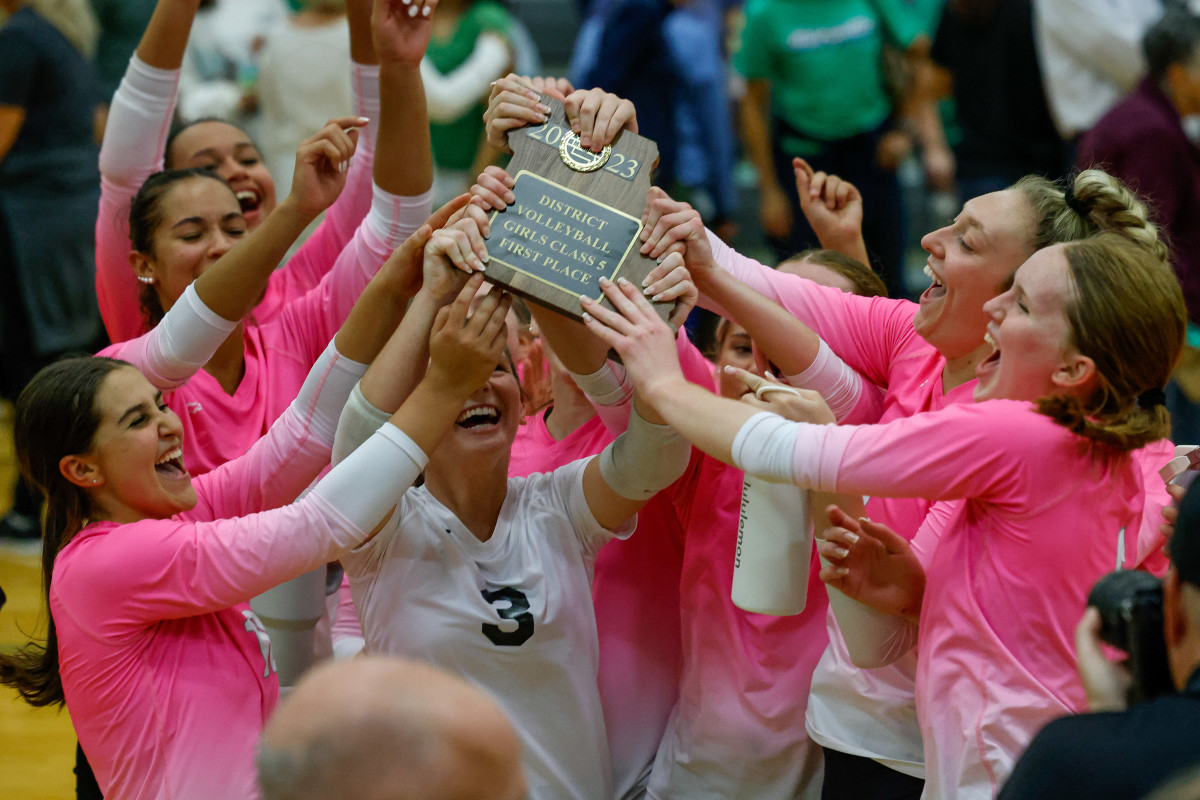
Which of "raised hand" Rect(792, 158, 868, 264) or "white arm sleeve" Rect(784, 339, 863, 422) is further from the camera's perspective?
"raised hand" Rect(792, 158, 868, 264)

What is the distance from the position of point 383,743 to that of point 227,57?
19.3 feet

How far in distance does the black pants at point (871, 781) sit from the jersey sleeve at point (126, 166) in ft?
6.06

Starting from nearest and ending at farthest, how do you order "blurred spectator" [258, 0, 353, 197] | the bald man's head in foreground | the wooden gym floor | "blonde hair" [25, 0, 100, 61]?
the bald man's head in foreground → the wooden gym floor → "blonde hair" [25, 0, 100, 61] → "blurred spectator" [258, 0, 353, 197]

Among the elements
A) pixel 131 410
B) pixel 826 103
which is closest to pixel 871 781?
pixel 131 410

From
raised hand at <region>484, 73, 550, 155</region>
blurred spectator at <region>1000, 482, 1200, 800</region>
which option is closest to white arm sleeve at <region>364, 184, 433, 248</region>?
raised hand at <region>484, 73, 550, 155</region>

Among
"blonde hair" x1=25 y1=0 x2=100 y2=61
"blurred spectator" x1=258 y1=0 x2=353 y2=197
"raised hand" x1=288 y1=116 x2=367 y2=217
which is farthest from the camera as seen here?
"blurred spectator" x1=258 y1=0 x2=353 y2=197

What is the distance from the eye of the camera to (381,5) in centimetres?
238

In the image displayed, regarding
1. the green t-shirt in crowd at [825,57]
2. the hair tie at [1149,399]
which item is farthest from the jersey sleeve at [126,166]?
the green t-shirt in crowd at [825,57]

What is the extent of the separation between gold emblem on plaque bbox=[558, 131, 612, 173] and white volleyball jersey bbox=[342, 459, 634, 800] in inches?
21.4

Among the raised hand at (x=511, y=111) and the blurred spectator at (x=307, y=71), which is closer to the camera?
the raised hand at (x=511, y=111)

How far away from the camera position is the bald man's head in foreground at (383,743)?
48.6 inches

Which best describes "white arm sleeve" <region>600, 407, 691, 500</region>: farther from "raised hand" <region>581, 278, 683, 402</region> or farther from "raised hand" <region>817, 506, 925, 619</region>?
"raised hand" <region>817, 506, 925, 619</region>

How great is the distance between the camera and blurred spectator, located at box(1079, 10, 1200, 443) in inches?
176

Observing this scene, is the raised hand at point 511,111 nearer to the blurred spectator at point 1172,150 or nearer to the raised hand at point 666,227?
the raised hand at point 666,227
